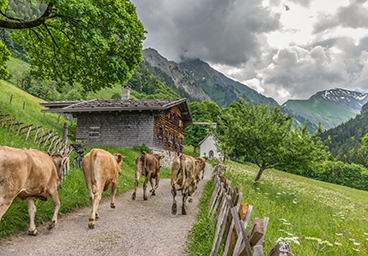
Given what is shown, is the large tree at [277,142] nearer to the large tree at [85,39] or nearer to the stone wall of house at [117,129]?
the large tree at [85,39]

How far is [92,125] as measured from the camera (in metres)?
20.6

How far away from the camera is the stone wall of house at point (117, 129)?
64.1 ft

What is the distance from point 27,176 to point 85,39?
20.7ft

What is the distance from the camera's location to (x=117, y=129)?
20.0 meters

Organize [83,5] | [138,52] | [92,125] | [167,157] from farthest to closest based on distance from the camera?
[167,157] → [92,125] → [138,52] → [83,5]

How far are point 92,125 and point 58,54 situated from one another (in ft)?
36.0

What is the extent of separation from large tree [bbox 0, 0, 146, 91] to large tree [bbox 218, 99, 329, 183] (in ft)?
25.1

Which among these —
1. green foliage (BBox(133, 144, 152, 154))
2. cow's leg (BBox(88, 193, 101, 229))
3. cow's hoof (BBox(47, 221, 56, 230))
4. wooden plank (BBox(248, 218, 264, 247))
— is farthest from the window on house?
wooden plank (BBox(248, 218, 264, 247))

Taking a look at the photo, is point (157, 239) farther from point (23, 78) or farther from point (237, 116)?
point (23, 78)

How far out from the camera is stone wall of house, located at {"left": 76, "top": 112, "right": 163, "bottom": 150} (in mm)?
19531

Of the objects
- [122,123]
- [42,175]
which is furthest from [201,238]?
[122,123]

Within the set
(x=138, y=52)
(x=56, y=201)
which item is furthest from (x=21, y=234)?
(x=138, y=52)

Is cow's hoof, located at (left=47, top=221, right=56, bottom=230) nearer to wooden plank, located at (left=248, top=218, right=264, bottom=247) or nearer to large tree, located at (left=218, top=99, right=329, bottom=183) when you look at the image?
wooden plank, located at (left=248, top=218, right=264, bottom=247)

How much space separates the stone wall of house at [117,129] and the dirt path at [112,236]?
13.0 meters
